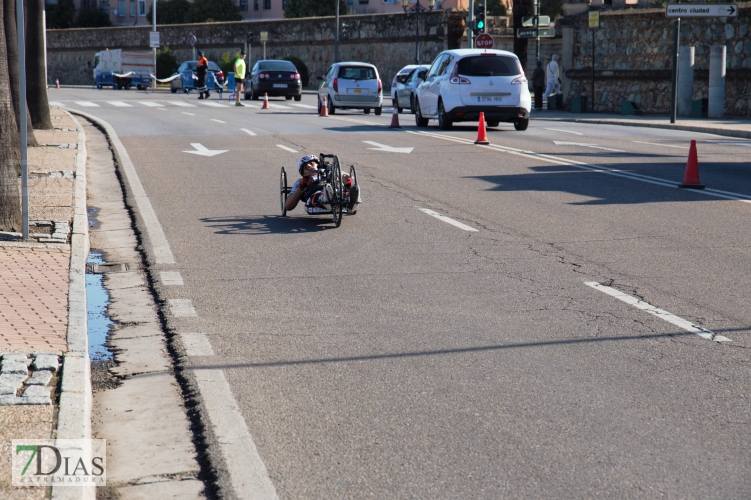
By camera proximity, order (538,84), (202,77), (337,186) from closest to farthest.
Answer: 1. (337,186)
2. (538,84)
3. (202,77)

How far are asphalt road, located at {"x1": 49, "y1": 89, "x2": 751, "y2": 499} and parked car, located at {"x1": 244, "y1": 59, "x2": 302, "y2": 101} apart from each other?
93.0 ft

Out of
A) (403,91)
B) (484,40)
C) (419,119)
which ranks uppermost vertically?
(484,40)

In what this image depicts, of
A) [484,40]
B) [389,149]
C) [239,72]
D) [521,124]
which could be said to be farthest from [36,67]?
[484,40]

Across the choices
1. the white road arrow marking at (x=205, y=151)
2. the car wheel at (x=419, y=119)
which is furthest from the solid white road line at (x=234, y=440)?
the car wheel at (x=419, y=119)

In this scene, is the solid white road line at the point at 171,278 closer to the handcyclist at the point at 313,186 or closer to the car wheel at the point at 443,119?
the handcyclist at the point at 313,186

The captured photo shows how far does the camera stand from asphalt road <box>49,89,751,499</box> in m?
4.53

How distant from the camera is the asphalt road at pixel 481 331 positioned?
14.9 ft

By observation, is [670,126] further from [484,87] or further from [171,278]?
[171,278]

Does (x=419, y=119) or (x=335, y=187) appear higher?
(x=419, y=119)

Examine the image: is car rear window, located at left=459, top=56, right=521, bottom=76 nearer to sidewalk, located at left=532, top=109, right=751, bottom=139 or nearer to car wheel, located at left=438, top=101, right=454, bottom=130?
car wheel, located at left=438, top=101, right=454, bottom=130

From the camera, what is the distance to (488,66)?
24438mm

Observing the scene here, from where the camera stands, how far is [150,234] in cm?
1063

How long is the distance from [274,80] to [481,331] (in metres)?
37.5

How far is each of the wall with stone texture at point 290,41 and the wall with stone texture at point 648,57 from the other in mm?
21826
